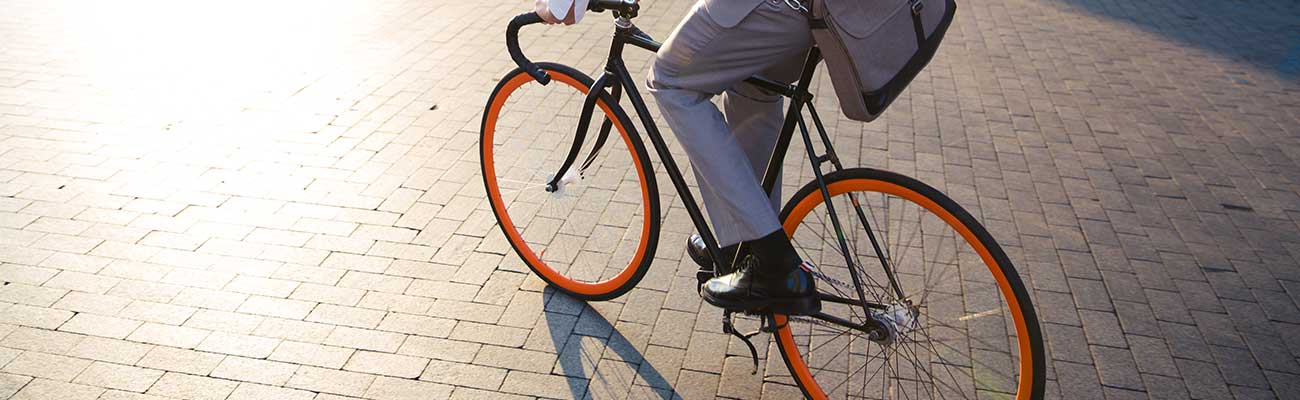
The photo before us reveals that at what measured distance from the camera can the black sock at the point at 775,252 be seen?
2812mm

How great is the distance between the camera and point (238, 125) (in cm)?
547

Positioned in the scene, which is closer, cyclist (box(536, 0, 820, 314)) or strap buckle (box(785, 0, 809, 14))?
strap buckle (box(785, 0, 809, 14))

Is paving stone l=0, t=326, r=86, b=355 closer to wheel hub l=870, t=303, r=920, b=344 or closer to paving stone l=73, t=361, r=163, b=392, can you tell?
paving stone l=73, t=361, r=163, b=392

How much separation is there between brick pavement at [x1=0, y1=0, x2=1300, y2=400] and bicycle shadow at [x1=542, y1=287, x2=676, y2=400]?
0.01 meters

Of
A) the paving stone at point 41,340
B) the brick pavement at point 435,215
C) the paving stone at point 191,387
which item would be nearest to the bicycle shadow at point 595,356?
the brick pavement at point 435,215

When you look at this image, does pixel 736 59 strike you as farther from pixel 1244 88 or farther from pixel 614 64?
pixel 1244 88

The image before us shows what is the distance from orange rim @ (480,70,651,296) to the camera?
3.39 m

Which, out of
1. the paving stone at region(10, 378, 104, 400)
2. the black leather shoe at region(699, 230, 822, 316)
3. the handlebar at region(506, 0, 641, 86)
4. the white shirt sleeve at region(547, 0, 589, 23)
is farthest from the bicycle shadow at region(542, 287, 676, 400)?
the paving stone at region(10, 378, 104, 400)

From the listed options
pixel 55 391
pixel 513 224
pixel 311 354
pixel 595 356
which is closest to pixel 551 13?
pixel 595 356

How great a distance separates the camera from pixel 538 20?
3.20 m

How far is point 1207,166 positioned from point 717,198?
11.9ft

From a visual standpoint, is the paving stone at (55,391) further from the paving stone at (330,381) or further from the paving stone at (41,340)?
the paving stone at (330,381)

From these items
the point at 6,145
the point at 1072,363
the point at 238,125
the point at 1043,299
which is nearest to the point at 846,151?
the point at 1043,299

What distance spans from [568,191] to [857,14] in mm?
1586
